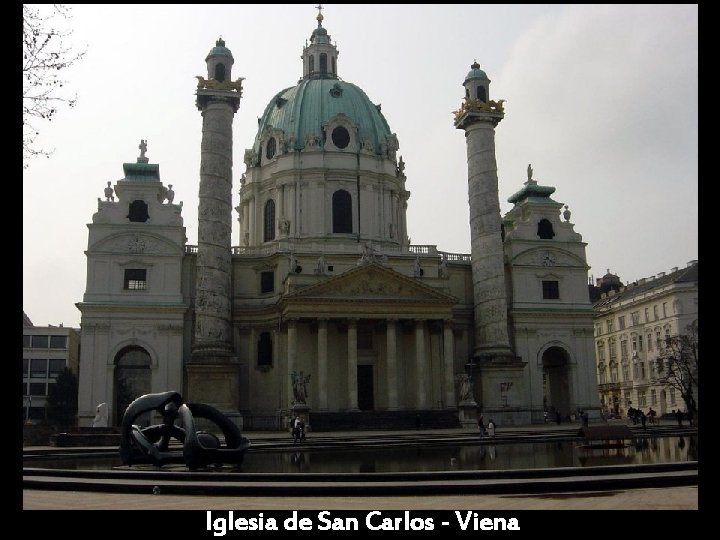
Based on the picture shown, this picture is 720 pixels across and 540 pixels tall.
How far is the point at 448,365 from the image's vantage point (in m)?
53.0

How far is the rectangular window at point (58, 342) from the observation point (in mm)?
86062

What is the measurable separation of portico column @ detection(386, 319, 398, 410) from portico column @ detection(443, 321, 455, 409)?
3.66m

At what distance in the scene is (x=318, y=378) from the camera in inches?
2044

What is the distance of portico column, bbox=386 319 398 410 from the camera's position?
167 ft

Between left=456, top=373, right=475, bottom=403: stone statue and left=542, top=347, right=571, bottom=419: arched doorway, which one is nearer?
left=456, top=373, right=475, bottom=403: stone statue

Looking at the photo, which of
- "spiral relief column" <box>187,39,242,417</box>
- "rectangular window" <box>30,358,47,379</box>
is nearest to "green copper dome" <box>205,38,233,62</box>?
"spiral relief column" <box>187,39,242,417</box>

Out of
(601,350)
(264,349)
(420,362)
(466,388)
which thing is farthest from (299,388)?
(601,350)

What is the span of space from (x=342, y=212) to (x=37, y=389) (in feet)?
144

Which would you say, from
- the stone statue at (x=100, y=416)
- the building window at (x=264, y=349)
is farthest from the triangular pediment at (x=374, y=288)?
the stone statue at (x=100, y=416)

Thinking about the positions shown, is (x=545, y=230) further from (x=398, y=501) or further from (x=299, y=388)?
(x=398, y=501)

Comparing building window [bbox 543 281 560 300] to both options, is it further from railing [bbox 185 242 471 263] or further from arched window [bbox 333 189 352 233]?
arched window [bbox 333 189 352 233]

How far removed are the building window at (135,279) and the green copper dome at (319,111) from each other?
57.3 ft
